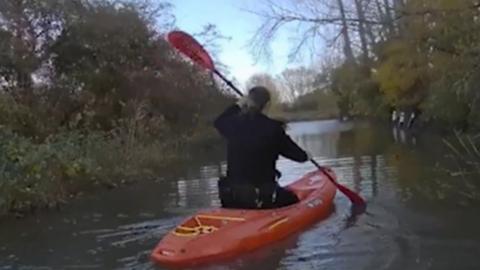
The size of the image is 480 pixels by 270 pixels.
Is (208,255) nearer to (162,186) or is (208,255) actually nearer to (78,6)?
(162,186)

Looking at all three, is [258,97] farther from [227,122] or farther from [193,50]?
[193,50]

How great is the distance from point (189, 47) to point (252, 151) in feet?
7.84

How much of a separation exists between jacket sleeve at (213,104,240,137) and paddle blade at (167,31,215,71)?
1.68m

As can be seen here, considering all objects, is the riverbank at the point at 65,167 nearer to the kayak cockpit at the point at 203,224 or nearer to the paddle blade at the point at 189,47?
the paddle blade at the point at 189,47

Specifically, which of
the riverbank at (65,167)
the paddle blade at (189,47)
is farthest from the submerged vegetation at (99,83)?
the paddle blade at (189,47)

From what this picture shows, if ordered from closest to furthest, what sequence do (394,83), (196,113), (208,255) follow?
(208,255), (196,113), (394,83)

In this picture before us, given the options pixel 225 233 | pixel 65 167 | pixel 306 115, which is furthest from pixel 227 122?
pixel 306 115

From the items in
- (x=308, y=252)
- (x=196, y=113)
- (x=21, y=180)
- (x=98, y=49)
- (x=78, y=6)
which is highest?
(x=78, y=6)

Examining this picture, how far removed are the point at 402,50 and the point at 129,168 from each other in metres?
14.1

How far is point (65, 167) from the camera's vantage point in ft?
36.1

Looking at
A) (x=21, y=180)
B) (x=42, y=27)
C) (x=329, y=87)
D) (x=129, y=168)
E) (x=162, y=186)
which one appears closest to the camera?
(x=21, y=180)

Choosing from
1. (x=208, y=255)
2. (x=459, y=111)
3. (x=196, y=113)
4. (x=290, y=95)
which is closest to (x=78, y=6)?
(x=196, y=113)

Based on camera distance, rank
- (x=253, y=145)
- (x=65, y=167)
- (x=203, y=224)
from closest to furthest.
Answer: (x=203, y=224) < (x=253, y=145) < (x=65, y=167)

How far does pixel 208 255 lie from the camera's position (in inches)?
240
